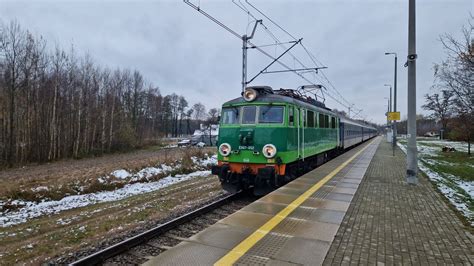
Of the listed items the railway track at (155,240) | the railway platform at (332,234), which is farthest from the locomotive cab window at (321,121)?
the railway track at (155,240)

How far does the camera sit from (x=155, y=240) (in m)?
5.52

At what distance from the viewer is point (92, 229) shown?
292 inches

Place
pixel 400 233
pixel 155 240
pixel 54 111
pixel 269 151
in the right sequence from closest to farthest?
pixel 400 233 → pixel 155 240 → pixel 269 151 → pixel 54 111

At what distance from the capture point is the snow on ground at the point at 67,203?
32.9 ft

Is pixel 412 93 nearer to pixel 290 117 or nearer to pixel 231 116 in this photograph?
pixel 290 117

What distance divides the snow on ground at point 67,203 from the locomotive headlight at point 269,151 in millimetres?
6681

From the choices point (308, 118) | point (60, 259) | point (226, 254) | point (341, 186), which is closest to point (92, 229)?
point (60, 259)

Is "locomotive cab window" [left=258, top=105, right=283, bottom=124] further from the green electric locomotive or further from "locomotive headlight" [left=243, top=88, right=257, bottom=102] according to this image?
"locomotive headlight" [left=243, top=88, right=257, bottom=102]

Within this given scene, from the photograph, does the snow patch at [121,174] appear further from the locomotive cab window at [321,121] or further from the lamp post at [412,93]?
the lamp post at [412,93]

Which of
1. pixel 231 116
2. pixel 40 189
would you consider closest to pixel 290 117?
pixel 231 116

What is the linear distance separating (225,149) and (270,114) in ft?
6.06

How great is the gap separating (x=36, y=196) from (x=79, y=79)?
23681 millimetres

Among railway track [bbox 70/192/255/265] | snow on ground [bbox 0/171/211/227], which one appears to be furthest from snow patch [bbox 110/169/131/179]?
railway track [bbox 70/192/255/265]

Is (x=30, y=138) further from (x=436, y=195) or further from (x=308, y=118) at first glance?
(x=436, y=195)
